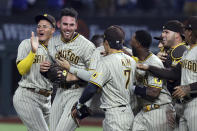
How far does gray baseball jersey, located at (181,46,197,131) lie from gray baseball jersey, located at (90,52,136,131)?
666 mm

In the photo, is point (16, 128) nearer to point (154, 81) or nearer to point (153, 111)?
point (153, 111)

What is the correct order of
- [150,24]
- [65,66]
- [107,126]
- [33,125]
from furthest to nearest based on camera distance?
[150,24], [33,125], [65,66], [107,126]

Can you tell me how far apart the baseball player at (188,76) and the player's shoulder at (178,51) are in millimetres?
265

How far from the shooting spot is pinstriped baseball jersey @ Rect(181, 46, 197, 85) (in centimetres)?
609

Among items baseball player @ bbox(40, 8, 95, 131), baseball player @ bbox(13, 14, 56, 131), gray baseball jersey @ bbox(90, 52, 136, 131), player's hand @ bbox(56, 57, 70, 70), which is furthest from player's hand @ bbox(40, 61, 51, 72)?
gray baseball jersey @ bbox(90, 52, 136, 131)

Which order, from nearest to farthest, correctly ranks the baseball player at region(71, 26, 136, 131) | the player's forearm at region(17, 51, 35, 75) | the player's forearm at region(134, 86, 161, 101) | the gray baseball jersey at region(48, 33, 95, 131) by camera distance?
1. the baseball player at region(71, 26, 136, 131)
2. the player's forearm at region(134, 86, 161, 101)
3. the gray baseball jersey at region(48, 33, 95, 131)
4. the player's forearm at region(17, 51, 35, 75)

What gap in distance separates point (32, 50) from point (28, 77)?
0.54m

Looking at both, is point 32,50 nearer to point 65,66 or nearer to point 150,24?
point 65,66

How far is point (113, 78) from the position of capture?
20.0ft

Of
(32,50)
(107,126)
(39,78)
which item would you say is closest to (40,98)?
(39,78)

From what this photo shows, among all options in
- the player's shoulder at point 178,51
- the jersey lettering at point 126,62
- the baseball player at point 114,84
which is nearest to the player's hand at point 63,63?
the baseball player at point 114,84

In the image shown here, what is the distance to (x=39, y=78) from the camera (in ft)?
24.0

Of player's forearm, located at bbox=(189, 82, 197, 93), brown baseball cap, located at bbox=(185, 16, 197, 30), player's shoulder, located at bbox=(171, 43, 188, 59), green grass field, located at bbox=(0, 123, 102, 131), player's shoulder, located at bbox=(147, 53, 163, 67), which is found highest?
brown baseball cap, located at bbox=(185, 16, 197, 30)

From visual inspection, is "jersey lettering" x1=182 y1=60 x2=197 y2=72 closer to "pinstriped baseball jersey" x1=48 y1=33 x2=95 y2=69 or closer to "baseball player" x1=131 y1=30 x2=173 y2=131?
"baseball player" x1=131 y1=30 x2=173 y2=131
